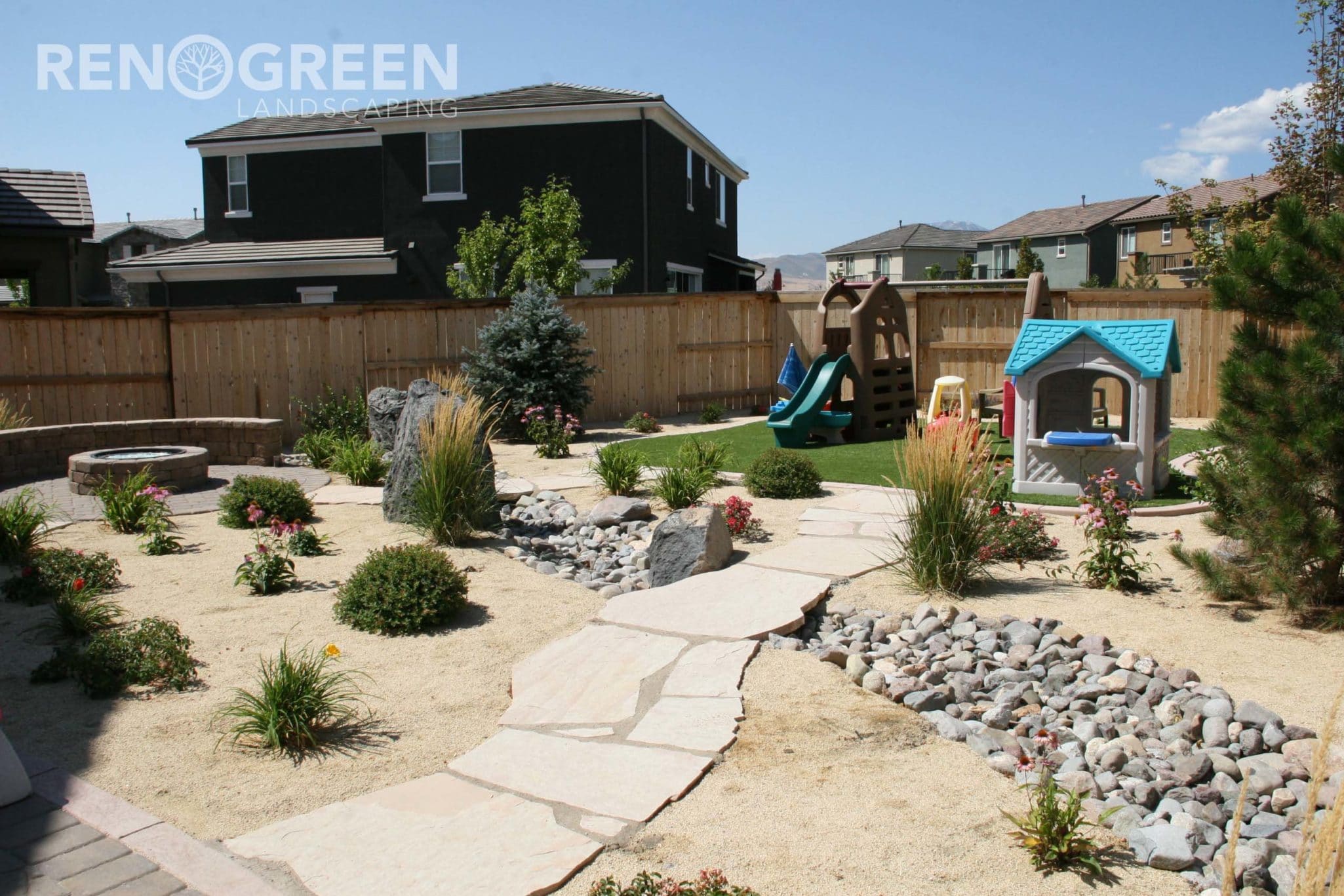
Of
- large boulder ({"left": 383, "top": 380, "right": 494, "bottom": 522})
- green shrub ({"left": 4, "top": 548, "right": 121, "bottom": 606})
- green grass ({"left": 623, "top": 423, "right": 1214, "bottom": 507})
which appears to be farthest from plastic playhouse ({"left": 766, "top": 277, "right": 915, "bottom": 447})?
green shrub ({"left": 4, "top": 548, "right": 121, "bottom": 606})

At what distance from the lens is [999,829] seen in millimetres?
3809

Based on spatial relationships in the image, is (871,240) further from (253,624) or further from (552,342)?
(253,624)

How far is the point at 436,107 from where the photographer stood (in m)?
21.8

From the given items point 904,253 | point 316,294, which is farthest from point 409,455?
point 904,253

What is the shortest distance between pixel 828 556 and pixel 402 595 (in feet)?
9.91

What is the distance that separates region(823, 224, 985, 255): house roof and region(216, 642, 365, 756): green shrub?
189 ft

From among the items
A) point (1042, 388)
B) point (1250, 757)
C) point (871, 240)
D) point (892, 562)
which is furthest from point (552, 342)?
point (871, 240)

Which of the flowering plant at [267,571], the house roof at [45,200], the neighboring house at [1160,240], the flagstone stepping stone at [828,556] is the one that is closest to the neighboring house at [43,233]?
the house roof at [45,200]

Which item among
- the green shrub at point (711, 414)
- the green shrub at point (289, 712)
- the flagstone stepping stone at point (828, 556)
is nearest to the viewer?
the green shrub at point (289, 712)

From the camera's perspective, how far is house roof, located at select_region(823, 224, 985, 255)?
5972 cm

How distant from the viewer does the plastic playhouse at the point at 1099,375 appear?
905cm

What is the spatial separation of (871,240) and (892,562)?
5890 cm

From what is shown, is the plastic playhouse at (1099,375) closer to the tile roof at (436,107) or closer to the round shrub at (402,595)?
the round shrub at (402,595)

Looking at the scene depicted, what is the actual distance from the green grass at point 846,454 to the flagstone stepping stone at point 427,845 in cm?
617
